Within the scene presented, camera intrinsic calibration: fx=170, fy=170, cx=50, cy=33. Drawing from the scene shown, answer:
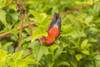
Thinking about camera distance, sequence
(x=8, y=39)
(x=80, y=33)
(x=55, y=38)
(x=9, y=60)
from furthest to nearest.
Answer: (x=8, y=39)
(x=80, y=33)
(x=55, y=38)
(x=9, y=60)

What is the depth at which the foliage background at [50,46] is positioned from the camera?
0.93 metres

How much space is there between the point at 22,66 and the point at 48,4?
92cm

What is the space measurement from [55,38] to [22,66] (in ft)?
0.83

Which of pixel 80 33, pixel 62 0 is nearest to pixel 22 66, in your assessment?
pixel 80 33

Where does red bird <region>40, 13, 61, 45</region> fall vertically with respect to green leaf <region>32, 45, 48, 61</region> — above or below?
above

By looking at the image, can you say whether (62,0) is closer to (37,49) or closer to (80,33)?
(80,33)

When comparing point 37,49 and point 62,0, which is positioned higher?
point 62,0

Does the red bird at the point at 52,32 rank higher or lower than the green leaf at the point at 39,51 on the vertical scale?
higher

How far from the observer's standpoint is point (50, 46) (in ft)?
3.20

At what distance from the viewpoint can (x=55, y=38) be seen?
1.00m

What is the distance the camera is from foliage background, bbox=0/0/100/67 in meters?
0.93

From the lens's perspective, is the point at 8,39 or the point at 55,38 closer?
the point at 55,38

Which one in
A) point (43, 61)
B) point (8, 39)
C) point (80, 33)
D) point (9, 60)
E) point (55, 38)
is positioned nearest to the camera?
point (9, 60)

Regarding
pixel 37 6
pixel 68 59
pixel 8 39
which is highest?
pixel 37 6
